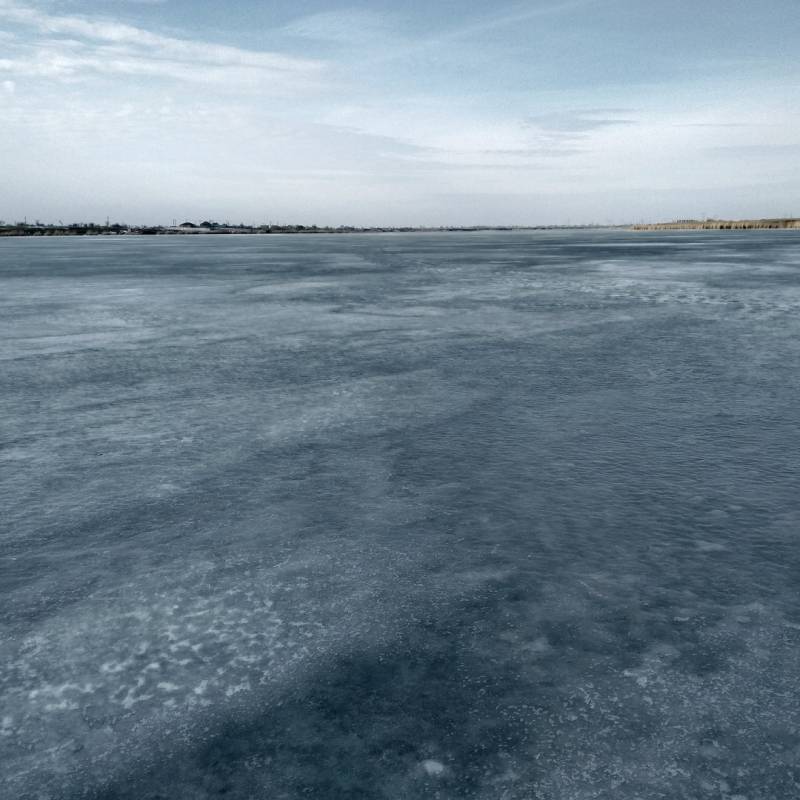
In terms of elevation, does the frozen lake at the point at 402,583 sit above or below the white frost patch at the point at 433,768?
above

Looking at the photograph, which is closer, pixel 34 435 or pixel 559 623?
pixel 559 623

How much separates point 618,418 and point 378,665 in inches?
285

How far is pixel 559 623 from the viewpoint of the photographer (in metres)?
5.70

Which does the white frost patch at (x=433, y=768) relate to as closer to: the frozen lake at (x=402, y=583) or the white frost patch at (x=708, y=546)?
the frozen lake at (x=402, y=583)

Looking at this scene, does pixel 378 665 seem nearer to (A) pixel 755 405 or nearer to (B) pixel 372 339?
(A) pixel 755 405

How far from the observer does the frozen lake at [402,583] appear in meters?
4.32

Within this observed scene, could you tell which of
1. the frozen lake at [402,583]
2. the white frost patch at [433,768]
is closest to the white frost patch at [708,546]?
the frozen lake at [402,583]

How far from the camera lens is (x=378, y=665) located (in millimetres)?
5195

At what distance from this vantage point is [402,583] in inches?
251

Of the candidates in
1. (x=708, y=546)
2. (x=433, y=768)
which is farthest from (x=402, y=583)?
(x=708, y=546)

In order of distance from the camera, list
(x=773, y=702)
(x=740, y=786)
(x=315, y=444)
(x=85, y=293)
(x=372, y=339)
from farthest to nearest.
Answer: (x=85, y=293), (x=372, y=339), (x=315, y=444), (x=773, y=702), (x=740, y=786)

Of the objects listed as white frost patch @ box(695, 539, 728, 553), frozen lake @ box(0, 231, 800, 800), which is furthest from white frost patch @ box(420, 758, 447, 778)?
white frost patch @ box(695, 539, 728, 553)

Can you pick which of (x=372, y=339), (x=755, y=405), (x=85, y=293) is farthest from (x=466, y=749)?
(x=85, y=293)

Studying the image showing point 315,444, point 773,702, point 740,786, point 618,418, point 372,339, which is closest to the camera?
point 740,786
